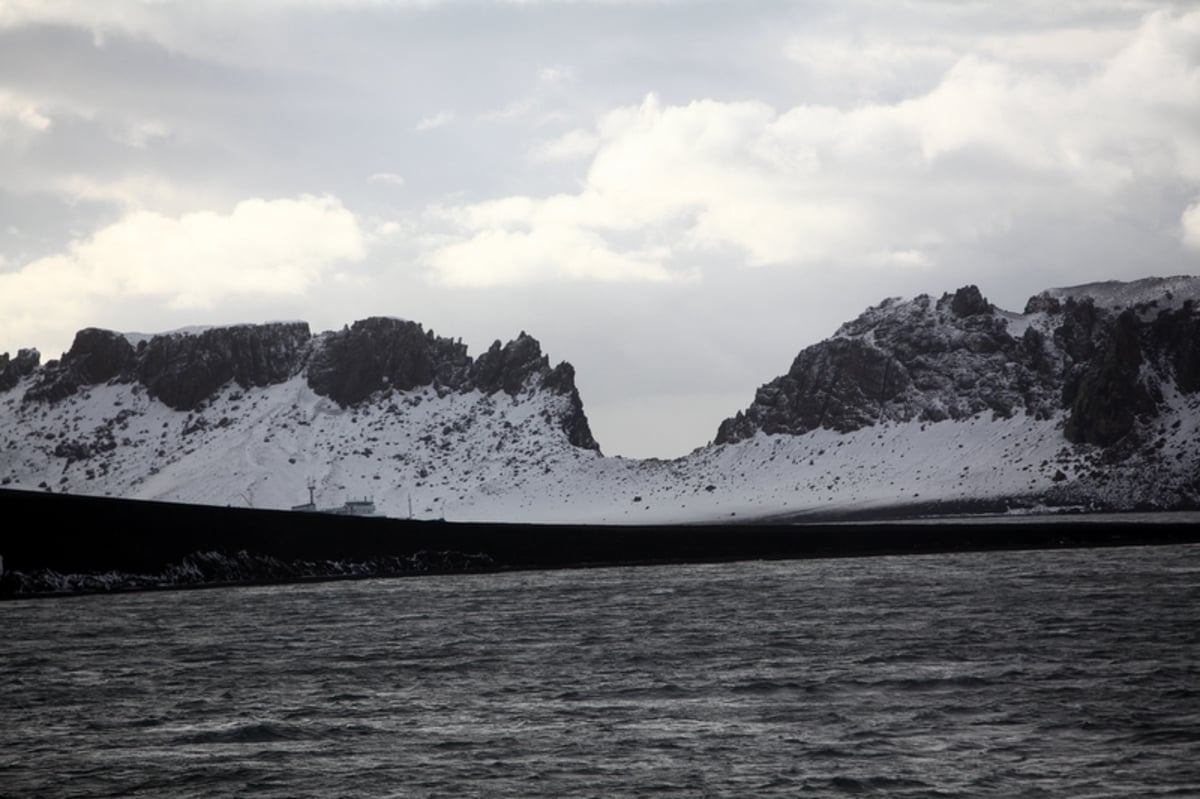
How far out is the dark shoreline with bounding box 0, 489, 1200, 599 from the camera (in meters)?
83.5

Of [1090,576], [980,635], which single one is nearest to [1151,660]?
[980,635]

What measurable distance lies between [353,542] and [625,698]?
6907 cm

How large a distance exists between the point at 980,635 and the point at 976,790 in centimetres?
2396

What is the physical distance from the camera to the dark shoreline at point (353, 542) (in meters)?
83.5

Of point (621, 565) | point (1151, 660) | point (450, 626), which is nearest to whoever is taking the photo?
point (1151, 660)

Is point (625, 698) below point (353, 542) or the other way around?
below

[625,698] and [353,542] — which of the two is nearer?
[625,698]

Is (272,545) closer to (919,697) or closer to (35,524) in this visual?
(35,524)

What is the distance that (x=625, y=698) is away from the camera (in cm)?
3400

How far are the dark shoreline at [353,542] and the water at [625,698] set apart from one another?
64.6ft

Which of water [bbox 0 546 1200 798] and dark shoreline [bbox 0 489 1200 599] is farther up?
dark shoreline [bbox 0 489 1200 599]

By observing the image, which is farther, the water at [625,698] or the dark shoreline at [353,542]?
the dark shoreline at [353,542]

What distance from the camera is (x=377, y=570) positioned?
99688mm

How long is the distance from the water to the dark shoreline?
19701mm
